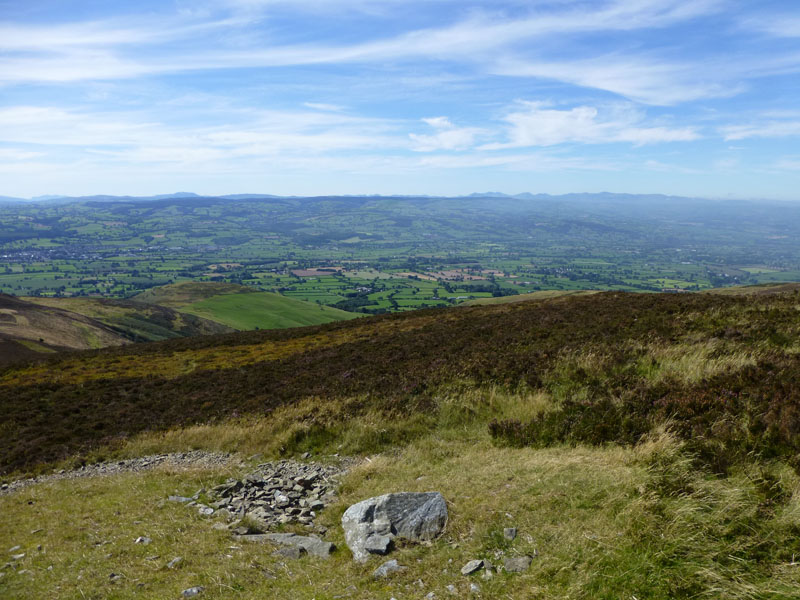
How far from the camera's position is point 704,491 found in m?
7.34

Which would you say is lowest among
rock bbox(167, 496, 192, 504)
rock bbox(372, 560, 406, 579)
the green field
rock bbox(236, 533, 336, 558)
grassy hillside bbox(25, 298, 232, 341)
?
the green field

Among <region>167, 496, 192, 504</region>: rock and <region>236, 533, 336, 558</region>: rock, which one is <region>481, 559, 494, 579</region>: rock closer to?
<region>236, 533, 336, 558</region>: rock

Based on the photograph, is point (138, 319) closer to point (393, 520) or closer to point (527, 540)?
point (393, 520)

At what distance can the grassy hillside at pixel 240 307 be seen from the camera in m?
136

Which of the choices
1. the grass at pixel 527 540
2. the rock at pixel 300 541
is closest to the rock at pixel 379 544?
the grass at pixel 527 540

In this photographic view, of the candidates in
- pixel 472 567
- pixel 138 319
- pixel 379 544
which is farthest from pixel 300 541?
pixel 138 319

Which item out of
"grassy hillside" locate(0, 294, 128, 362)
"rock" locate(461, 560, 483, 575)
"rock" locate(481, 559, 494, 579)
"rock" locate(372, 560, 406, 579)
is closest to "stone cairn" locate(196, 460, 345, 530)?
"rock" locate(372, 560, 406, 579)

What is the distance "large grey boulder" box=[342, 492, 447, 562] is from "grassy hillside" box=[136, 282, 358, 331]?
120m

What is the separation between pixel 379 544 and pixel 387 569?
732mm

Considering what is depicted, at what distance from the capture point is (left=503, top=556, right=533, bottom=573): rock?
21.9ft

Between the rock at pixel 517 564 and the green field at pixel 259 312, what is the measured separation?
123 metres

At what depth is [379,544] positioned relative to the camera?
26.8 feet

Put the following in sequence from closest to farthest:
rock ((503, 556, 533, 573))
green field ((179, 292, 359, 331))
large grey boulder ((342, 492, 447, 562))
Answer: rock ((503, 556, 533, 573))
large grey boulder ((342, 492, 447, 562))
green field ((179, 292, 359, 331))

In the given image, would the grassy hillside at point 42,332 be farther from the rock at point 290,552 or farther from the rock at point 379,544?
the rock at point 379,544
